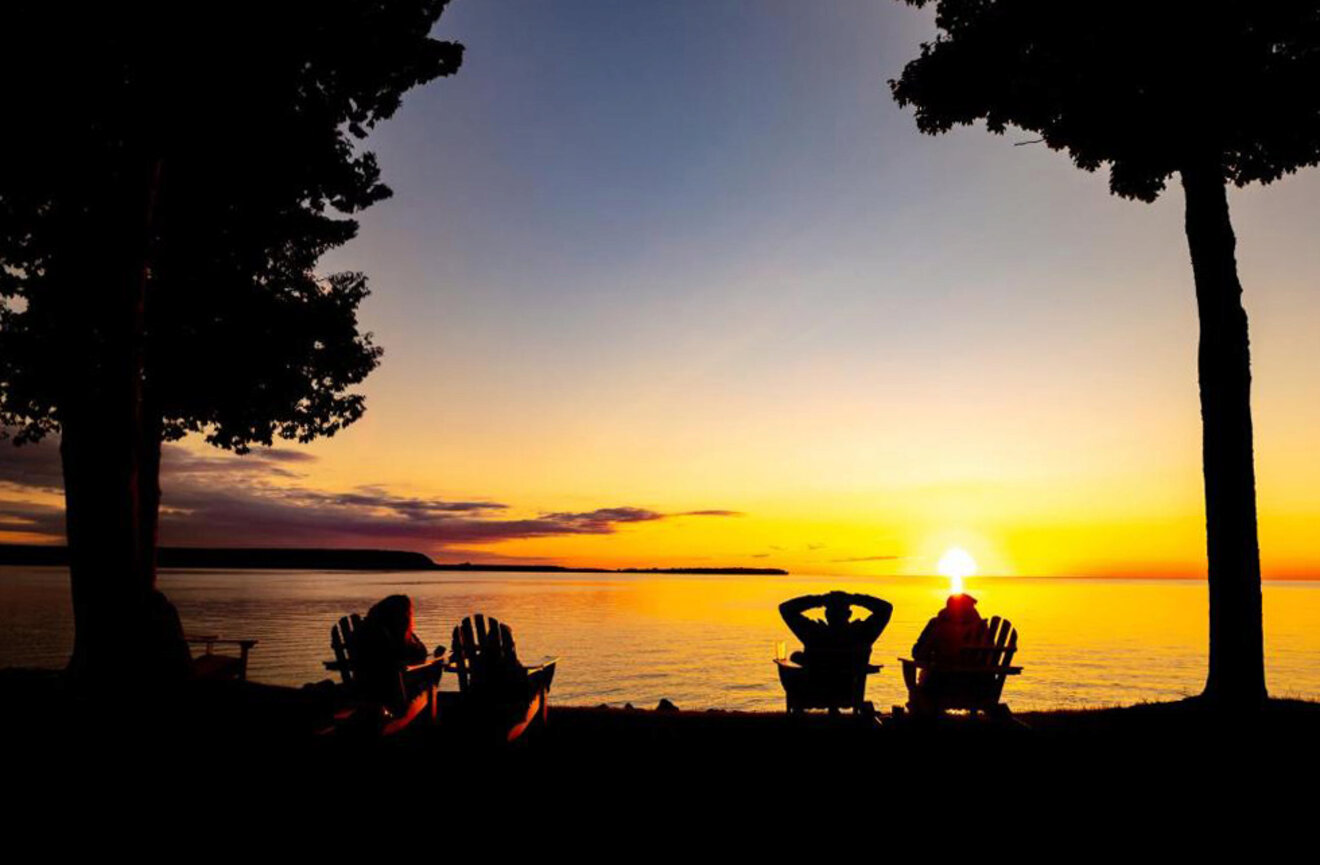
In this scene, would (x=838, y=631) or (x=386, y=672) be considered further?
(x=838, y=631)

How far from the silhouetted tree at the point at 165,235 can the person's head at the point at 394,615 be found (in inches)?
74.1

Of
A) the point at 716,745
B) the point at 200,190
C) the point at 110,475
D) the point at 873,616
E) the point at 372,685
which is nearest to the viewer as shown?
the point at 372,685

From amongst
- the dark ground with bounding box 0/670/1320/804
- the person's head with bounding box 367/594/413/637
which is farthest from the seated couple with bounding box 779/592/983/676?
the person's head with bounding box 367/594/413/637

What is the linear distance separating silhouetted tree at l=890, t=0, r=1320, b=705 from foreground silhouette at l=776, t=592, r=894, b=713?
3.44 meters

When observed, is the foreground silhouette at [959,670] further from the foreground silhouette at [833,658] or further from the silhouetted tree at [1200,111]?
the silhouetted tree at [1200,111]

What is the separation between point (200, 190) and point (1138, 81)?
12.9 metres

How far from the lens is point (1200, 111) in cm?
859

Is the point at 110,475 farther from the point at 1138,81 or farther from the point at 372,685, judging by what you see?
the point at 1138,81

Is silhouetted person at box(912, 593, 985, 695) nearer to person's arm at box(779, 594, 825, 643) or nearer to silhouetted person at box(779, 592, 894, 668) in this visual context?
silhouetted person at box(779, 592, 894, 668)

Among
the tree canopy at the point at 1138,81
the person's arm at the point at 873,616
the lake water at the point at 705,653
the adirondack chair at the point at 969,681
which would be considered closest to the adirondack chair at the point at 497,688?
the person's arm at the point at 873,616

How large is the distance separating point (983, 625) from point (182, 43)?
10.8 meters

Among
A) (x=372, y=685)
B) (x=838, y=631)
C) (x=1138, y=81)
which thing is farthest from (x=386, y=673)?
(x=1138, y=81)

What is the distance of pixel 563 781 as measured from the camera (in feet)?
19.9

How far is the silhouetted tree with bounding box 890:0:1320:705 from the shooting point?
820 cm
